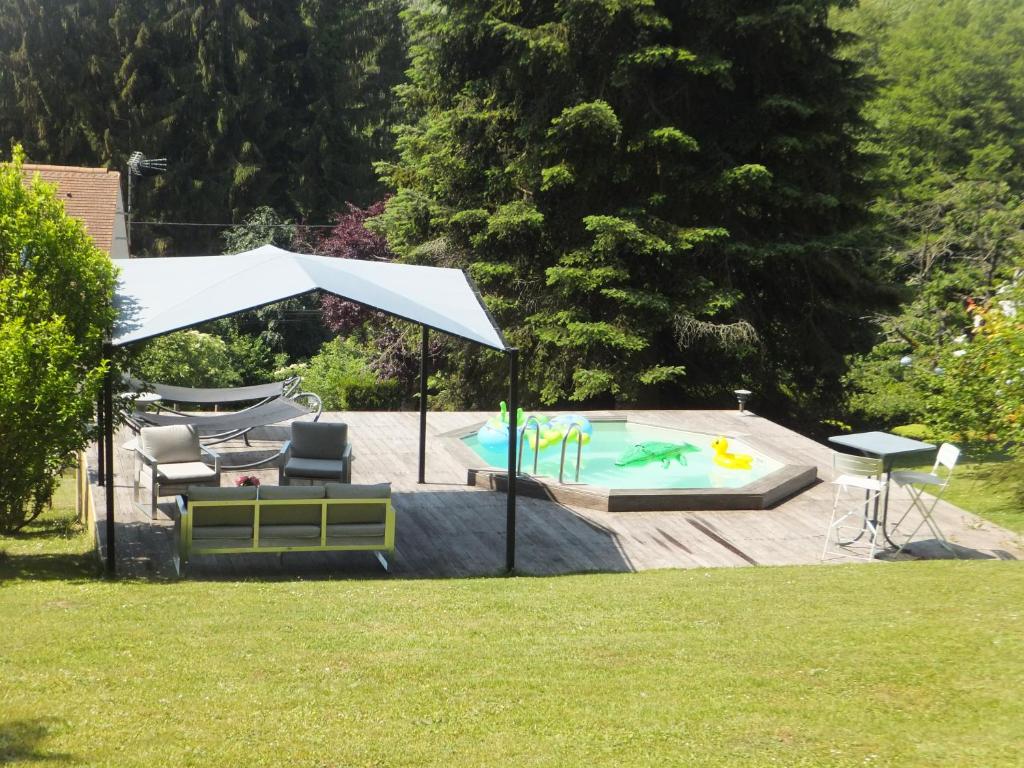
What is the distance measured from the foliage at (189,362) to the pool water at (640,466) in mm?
10013

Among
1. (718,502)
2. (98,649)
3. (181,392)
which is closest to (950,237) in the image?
(718,502)

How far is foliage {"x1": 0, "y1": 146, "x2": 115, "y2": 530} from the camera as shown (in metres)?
7.60

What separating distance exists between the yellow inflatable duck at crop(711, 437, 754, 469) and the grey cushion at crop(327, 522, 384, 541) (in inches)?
251

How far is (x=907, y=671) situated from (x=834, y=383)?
15841mm

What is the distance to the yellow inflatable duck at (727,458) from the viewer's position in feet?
44.7

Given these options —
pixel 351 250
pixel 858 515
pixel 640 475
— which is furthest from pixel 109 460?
pixel 351 250

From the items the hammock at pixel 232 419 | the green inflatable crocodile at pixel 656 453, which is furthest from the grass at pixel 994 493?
the hammock at pixel 232 419

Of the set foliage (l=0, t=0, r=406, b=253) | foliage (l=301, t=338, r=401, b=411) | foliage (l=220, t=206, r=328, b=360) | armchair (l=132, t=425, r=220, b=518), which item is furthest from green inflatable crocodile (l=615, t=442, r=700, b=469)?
foliage (l=0, t=0, r=406, b=253)

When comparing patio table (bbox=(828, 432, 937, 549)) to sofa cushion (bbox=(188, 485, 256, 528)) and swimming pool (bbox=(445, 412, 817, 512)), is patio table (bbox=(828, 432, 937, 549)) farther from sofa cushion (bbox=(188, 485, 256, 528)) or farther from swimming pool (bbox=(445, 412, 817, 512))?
sofa cushion (bbox=(188, 485, 256, 528))

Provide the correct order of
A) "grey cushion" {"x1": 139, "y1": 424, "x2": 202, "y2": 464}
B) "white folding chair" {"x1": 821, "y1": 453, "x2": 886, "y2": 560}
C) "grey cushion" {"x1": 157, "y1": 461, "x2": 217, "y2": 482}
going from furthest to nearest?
"grey cushion" {"x1": 139, "y1": 424, "x2": 202, "y2": 464} → "grey cushion" {"x1": 157, "y1": 461, "x2": 217, "y2": 482} → "white folding chair" {"x1": 821, "y1": 453, "x2": 886, "y2": 560}

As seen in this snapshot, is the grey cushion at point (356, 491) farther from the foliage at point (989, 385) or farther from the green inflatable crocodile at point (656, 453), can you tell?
the foliage at point (989, 385)

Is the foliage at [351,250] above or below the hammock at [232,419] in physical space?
above

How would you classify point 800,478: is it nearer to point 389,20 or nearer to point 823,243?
point 823,243

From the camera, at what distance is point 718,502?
36.5 feet
